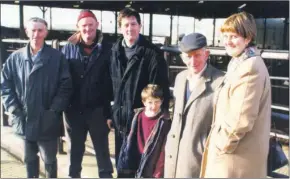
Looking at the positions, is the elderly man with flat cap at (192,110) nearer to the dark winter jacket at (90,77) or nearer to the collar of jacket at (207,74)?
the collar of jacket at (207,74)

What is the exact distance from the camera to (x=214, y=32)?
61.1 ft

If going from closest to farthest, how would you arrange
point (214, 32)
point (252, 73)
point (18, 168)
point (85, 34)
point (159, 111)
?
point (252, 73)
point (159, 111)
point (85, 34)
point (18, 168)
point (214, 32)

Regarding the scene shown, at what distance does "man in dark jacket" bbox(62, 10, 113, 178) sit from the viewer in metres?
2.89

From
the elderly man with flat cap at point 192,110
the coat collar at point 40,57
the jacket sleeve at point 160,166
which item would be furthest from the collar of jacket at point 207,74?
the coat collar at point 40,57

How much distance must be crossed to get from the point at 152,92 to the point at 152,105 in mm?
93

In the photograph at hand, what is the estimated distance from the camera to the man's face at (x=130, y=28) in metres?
2.59

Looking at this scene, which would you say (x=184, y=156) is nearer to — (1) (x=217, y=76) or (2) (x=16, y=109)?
(1) (x=217, y=76)

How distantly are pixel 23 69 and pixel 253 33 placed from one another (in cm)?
183

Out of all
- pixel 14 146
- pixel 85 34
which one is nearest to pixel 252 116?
pixel 85 34

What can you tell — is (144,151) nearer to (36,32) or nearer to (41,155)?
(41,155)

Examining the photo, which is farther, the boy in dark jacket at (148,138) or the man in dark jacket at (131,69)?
the man in dark jacket at (131,69)

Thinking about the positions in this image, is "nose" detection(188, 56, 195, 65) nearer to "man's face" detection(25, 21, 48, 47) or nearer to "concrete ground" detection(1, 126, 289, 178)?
"man's face" detection(25, 21, 48, 47)

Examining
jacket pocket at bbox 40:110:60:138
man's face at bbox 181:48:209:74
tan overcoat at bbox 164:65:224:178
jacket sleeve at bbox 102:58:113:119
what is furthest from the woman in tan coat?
jacket pocket at bbox 40:110:60:138

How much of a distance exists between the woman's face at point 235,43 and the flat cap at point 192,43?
247 millimetres
